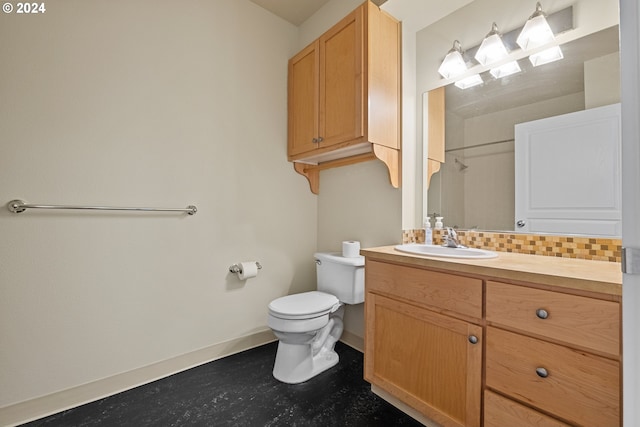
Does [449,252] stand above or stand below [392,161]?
below

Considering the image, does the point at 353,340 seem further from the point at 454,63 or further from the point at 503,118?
the point at 454,63

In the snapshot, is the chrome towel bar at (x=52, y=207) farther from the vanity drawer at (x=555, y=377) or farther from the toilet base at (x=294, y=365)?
the vanity drawer at (x=555, y=377)

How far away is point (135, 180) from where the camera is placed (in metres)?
1.69

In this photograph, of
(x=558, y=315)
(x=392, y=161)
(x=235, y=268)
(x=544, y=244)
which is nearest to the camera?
(x=558, y=315)

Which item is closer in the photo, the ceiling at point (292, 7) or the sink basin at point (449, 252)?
the sink basin at point (449, 252)

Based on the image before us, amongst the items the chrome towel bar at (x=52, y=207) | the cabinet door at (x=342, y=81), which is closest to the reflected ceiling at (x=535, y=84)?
the cabinet door at (x=342, y=81)

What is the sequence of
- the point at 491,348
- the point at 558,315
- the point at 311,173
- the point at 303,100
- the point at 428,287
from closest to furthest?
the point at 558,315 < the point at 491,348 < the point at 428,287 < the point at 303,100 < the point at 311,173

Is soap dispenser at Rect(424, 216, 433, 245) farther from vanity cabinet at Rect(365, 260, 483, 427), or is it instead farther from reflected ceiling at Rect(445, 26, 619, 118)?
reflected ceiling at Rect(445, 26, 619, 118)

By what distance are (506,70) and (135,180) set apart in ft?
7.26

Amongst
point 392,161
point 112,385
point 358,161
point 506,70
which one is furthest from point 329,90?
point 112,385

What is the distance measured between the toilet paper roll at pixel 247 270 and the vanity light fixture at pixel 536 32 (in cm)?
206

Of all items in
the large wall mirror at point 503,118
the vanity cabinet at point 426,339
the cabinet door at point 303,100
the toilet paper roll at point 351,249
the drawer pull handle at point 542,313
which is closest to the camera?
the drawer pull handle at point 542,313

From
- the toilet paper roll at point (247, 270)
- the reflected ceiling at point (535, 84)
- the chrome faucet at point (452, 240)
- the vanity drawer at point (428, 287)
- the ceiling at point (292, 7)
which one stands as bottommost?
the toilet paper roll at point (247, 270)

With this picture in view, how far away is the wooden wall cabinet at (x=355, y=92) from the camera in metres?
1.68
